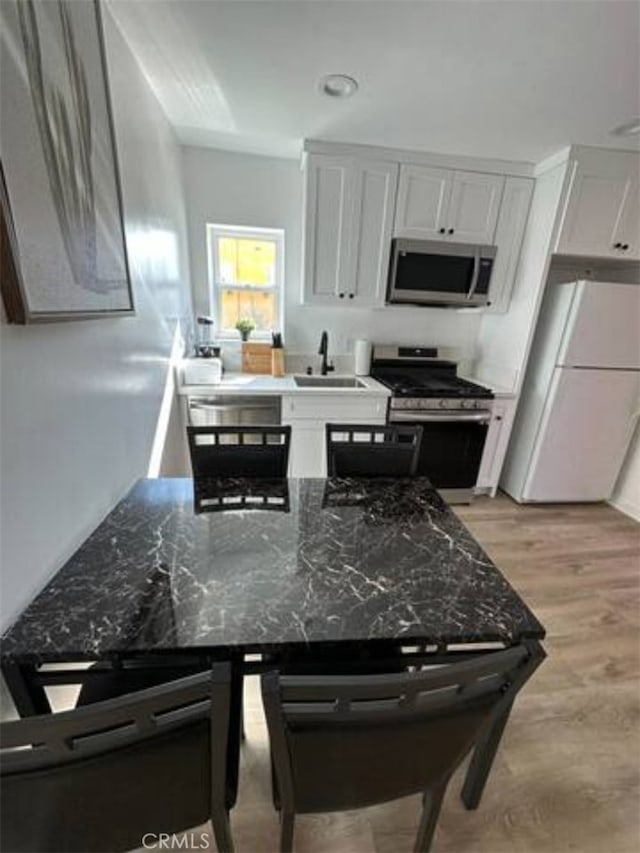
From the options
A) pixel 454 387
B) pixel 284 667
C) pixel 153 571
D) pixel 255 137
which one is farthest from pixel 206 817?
pixel 255 137

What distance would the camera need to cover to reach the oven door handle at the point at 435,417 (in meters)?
2.70

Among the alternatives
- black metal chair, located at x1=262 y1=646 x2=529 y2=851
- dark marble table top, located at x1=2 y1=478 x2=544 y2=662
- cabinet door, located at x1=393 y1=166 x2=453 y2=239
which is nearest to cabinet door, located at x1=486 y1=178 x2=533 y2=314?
cabinet door, located at x1=393 y1=166 x2=453 y2=239

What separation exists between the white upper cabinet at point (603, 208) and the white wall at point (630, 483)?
1.44 m

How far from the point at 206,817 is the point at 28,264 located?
1304mm

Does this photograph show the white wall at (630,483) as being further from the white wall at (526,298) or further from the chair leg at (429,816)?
the chair leg at (429,816)

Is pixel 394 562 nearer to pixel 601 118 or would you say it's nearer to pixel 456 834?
pixel 456 834

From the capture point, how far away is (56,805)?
64 cm

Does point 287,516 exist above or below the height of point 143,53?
below

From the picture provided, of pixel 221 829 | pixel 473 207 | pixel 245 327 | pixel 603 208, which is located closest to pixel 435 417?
pixel 473 207

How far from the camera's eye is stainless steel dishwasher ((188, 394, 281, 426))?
2551 mm

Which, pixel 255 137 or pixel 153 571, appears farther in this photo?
pixel 255 137

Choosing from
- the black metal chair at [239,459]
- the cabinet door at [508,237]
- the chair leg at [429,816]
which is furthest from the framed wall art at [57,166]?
the cabinet door at [508,237]

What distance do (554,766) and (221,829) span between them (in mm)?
1192

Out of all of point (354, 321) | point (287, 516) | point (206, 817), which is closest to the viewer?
point (206, 817)
